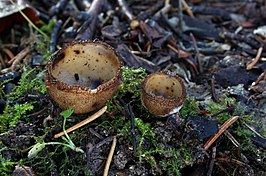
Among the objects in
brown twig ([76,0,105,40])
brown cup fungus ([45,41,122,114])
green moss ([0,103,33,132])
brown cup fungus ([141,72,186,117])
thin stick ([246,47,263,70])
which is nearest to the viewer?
brown cup fungus ([45,41,122,114])

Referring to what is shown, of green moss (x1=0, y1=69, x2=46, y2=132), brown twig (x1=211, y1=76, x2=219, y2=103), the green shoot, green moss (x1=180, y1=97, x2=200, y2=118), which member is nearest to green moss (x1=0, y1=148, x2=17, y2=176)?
the green shoot

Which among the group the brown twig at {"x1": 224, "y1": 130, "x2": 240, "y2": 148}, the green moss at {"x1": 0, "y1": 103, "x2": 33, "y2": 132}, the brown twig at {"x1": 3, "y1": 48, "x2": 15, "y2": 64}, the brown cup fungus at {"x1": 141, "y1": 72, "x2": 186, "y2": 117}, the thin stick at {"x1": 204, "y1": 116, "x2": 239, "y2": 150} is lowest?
the brown twig at {"x1": 224, "y1": 130, "x2": 240, "y2": 148}

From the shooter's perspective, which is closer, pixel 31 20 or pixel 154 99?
pixel 154 99

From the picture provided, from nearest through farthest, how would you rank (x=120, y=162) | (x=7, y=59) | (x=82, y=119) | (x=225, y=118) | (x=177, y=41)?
(x=120, y=162), (x=82, y=119), (x=225, y=118), (x=7, y=59), (x=177, y=41)

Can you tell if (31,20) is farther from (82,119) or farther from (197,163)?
(197,163)

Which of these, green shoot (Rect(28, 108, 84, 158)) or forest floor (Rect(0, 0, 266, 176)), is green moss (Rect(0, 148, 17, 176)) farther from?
green shoot (Rect(28, 108, 84, 158))

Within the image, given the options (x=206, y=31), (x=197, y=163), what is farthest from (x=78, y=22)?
(x=197, y=163)
